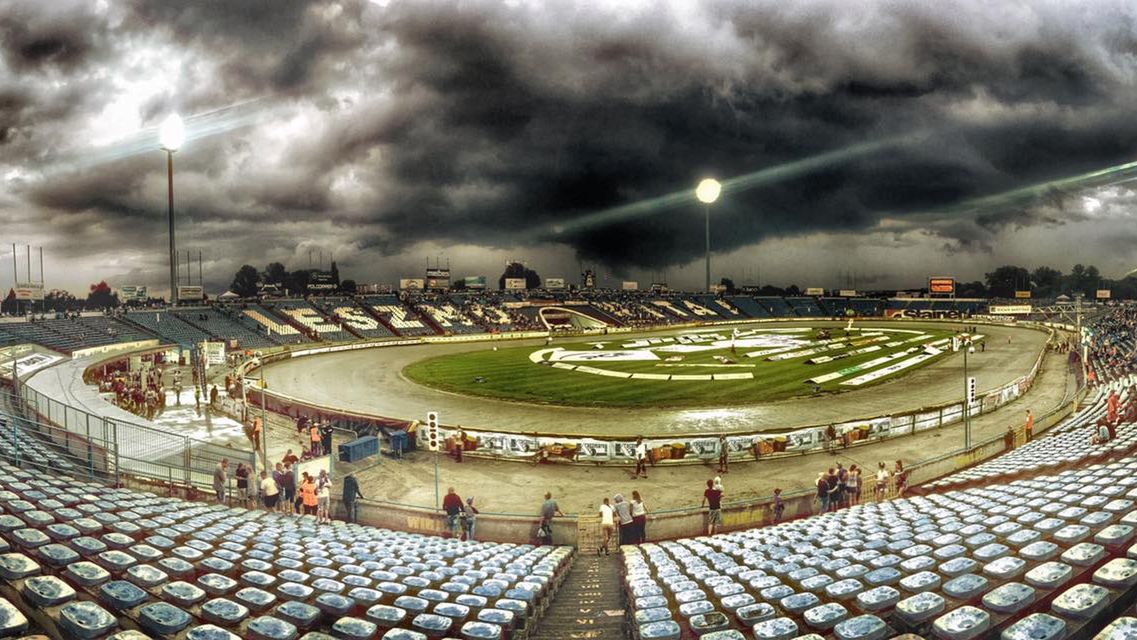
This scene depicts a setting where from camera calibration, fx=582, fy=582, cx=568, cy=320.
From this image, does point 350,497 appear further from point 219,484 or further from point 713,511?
point 713,511

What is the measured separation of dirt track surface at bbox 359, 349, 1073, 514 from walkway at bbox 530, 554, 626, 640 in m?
5.49

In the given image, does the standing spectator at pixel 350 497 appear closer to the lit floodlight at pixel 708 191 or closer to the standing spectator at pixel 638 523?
the standing spectator at pixel 638 523

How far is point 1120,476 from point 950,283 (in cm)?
13278

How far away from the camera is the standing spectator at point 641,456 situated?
2069 centimetres

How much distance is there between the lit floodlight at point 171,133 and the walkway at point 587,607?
160 ft

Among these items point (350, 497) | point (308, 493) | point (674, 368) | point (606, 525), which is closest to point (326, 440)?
point (308, 493)

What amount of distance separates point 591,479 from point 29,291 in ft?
277

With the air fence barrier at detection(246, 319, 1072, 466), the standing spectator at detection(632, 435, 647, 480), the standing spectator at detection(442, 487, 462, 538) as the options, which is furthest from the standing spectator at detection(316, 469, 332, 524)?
the standing spectator at detection(632, 435, 647, 480)

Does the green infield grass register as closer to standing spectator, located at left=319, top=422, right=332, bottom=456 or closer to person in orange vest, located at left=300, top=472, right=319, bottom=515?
standing spectator, located at left=319, top=422, right=332, bottom=456

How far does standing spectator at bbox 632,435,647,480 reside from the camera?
67.9 ft

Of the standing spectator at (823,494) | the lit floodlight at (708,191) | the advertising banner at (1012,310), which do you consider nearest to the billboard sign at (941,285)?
the advertising banner at (1012,310)

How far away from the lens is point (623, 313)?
100 m

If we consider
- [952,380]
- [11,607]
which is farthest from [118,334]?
[952,380]

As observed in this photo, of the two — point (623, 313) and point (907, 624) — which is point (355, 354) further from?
point (907, 624)
